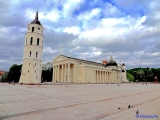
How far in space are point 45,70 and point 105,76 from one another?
3484 cm

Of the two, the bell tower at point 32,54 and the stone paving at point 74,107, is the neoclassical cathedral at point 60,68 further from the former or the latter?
the stone paving at point 74,107

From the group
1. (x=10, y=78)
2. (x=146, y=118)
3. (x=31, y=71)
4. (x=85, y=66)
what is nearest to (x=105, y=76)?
(x=85, y=66)

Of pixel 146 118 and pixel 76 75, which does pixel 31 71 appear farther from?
pixel 146 118

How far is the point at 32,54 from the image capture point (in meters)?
44.5

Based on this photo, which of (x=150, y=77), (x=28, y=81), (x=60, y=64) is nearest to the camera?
(x=28, y=81)

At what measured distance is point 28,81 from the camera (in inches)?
1651

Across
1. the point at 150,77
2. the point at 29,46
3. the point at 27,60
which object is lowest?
the point at 150,77

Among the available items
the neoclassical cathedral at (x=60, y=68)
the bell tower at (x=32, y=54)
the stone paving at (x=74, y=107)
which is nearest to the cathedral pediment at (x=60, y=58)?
the neoclassical cathedral at (x=60, y=68)

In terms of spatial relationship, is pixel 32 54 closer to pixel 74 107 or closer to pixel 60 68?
pixel 60 68

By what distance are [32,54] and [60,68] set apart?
2590cm

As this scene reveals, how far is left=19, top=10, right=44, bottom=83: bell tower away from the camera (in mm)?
42781

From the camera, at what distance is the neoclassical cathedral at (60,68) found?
43719mm

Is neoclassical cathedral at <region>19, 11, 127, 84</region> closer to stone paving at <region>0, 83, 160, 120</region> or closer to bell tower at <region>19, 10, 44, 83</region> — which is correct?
bell tower at <region>19, 10, 44, 83</region>

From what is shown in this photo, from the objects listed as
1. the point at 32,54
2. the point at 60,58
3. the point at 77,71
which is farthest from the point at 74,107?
the point at 60,58
